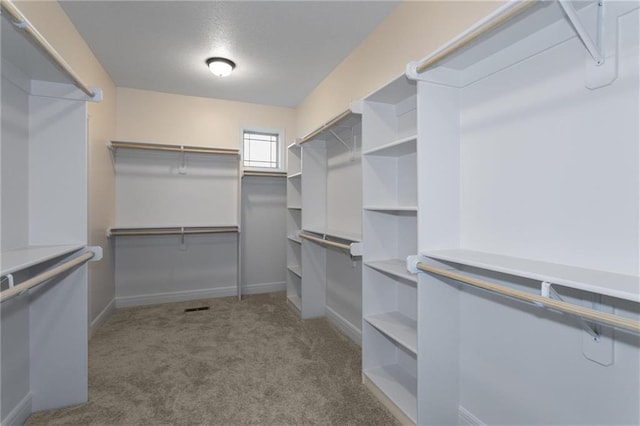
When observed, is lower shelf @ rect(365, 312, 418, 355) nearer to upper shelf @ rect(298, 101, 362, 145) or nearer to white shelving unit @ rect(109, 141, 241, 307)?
upper shelf @ rect(298, 101, 362, 145)

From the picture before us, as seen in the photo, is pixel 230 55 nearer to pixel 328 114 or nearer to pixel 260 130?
pixel 328 114

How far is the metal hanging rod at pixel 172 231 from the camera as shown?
346 cm

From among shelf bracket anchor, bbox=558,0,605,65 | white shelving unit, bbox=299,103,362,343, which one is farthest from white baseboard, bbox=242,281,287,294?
Result: shelf bracket anchor, bbox=558,0,605,65

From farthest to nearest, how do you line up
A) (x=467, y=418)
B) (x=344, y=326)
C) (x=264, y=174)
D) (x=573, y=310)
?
(x=264, y=174)
(x=344, y=326)
(x=467, y=418)
(x=573, y=310)

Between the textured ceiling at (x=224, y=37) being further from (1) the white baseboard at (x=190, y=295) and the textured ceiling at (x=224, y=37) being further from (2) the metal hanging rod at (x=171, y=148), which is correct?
(1) the white baseboard at (x=190, y=295)

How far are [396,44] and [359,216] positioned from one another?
4.49 feet

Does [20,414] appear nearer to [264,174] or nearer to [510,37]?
[264,174]

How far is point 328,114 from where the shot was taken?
11.1 feet

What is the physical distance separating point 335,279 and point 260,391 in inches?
53.5

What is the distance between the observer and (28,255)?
1451 mm

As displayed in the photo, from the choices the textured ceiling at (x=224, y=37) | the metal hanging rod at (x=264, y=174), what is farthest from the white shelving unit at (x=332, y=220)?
the metal hanging rod at (x=264, y=174)

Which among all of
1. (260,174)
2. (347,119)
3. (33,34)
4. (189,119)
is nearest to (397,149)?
(347,119)

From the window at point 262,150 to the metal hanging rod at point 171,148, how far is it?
446 millimetres

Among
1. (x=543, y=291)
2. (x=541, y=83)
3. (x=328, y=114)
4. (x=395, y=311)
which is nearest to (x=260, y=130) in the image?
(x=328, y=114)
